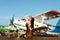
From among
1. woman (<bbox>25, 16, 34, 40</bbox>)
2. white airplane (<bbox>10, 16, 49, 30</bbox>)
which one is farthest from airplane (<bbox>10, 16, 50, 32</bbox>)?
woman (<bbox>25, 16, 34, 40</bbox>)

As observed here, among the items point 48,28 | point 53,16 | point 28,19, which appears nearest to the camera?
point 28,19

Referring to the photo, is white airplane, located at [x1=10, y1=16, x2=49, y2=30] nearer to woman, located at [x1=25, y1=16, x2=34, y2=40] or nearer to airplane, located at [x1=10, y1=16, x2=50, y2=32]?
airplane, located at [x1=10, y1=16, x2=50, y2=32]

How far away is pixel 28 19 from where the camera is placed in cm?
1114

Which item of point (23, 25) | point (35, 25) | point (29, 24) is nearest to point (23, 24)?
point (23, 25)

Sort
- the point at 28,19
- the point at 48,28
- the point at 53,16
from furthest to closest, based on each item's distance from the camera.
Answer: the point at 48,28
the point at 53,16
the point at 28,19

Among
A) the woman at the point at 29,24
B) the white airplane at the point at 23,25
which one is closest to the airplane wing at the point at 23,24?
the white airplane at the point at 23,25

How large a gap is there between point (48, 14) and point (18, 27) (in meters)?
11.2

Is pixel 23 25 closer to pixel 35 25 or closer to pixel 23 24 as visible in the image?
pixel 23 24

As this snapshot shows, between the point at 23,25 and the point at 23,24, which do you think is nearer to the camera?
the point at 23,24

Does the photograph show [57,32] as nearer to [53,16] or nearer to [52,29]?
[52,29]

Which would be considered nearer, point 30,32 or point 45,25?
point 30,32

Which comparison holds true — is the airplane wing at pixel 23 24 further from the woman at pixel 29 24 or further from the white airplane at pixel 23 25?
the woman at pixel 29 24

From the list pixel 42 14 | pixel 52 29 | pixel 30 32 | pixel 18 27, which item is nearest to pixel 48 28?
pixel 52 29

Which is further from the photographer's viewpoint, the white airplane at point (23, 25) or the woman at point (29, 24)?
the white airplane at point (23, 25)
